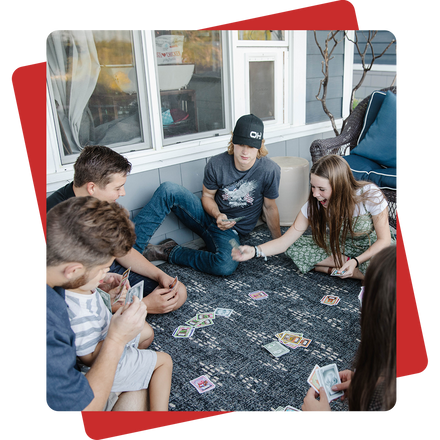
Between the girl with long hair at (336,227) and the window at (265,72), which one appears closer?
the girl with long hair at (336,227)

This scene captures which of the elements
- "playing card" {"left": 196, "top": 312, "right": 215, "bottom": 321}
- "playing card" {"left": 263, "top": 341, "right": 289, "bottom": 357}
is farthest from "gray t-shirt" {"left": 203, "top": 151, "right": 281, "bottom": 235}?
"playing card" {"left": 263, "top": 341, "right": 289, "bottom": 357}

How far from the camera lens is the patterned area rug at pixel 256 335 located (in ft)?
5.87

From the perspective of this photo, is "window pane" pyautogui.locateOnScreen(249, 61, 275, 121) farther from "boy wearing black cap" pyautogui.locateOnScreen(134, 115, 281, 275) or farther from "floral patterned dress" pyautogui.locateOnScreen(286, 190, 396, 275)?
"floral patterned dress" pyautogui.locateOnScreen(286, 190, 396, 275)

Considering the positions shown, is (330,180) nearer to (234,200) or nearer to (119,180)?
(234,200)

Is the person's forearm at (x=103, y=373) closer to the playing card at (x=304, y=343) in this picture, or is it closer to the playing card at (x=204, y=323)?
the playing card at (x=204, y=323)

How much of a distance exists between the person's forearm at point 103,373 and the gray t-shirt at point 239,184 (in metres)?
1.87

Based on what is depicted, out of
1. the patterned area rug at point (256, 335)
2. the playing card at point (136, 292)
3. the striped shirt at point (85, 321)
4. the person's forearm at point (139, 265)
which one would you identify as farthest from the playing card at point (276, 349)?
the striped shirt at point (85, 321)

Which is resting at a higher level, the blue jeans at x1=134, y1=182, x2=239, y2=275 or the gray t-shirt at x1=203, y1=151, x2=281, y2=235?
the gray t-shirt at x1=203, y1=151, x2=281, y2=235

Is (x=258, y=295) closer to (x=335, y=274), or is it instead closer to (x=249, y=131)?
(x=335, y=274)

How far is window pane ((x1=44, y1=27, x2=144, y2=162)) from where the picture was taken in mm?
2418

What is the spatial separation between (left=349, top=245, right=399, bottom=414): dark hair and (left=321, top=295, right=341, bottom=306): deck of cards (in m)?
1.25

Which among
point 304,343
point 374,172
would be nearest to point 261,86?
point 374,172

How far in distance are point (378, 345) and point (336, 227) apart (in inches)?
57.0
